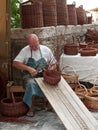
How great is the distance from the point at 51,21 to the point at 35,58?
141 cm

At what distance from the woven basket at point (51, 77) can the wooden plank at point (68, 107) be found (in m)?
0.10

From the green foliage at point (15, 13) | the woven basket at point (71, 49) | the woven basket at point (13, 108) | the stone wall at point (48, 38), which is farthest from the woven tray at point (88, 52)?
the woven basket at point (13, 108)

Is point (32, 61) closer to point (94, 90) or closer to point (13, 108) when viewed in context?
point (13, 108)

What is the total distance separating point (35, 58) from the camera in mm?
5449

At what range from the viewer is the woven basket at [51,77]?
5.04 metres

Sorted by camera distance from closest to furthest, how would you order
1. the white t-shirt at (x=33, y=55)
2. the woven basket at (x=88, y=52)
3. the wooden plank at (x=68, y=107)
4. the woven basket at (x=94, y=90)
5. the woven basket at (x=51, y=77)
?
the wooden plank at (x=68, y=107) → the woven basket at (x=51, y=77) → the white t-shirt at (x=33, y=55) → the woven basket at (x=94, y=90) → the woven basket at (x=88, y=52)

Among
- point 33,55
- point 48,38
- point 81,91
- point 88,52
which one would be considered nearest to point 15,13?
point 48,38

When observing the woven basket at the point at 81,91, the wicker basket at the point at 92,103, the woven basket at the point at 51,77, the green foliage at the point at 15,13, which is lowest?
the wicker basket at the point at 92,103

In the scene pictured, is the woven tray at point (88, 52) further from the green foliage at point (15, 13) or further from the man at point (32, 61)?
the green foliage at point (15, 13)

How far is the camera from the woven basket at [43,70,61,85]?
504cm

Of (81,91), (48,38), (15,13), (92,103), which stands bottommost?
(92,103)

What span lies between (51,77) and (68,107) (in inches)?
23.5

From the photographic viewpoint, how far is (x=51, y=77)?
16.6 ft

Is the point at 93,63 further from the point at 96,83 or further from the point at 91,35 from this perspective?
the point at 91,35
